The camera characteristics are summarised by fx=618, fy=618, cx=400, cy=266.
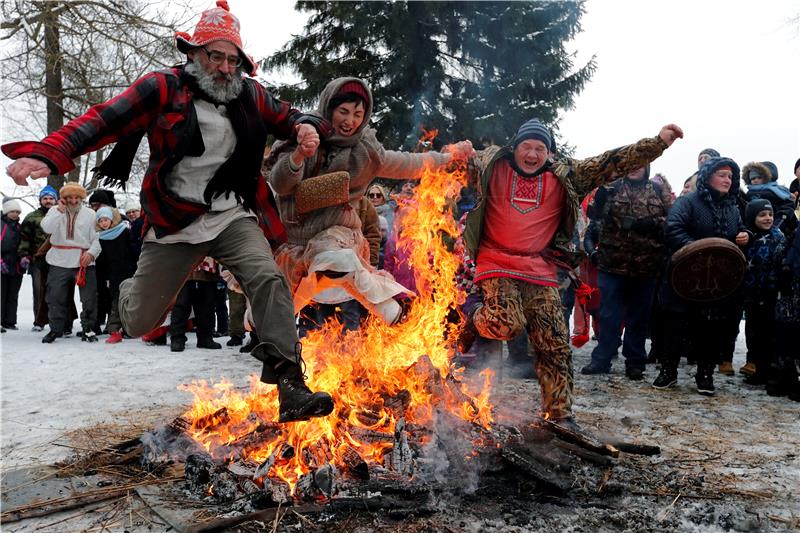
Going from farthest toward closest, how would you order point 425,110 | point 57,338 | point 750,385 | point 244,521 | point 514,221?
point 425,110 → point 57,338 → point 750,385 → point 514,221 → point 244,521

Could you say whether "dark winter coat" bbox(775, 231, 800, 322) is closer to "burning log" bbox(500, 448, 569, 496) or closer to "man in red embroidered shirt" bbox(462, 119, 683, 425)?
"man in red embroidered shirt" bbox(462, 119, 683, 425)

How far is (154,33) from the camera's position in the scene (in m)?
15.8

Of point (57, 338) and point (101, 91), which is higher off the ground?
point (101, 91)

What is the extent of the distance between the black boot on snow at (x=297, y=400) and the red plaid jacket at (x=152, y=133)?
1.06m

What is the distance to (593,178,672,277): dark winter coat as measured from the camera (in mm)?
6887

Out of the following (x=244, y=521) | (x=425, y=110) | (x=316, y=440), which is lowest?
(x=244, y=521)

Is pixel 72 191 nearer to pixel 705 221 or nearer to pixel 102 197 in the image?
pixel 102 197

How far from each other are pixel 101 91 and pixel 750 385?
16.1m

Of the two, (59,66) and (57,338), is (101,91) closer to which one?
(59,66)

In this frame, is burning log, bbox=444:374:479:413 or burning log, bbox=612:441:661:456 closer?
burning log, bbox=444:374:479:413

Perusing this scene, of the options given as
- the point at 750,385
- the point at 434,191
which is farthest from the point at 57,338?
the point at 750,385

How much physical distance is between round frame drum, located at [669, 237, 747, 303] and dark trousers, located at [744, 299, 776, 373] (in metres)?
1.02

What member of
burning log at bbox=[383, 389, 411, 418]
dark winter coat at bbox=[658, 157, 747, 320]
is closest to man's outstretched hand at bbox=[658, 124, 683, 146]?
dark winter coat at bbox=[658, 157, 747, 320]

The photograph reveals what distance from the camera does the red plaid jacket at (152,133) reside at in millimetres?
3164
